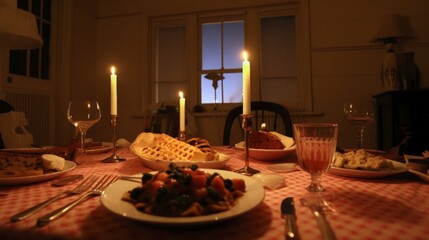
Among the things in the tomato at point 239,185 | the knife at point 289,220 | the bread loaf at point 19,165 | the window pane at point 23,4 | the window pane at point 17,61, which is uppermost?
the window pane at point 23,4

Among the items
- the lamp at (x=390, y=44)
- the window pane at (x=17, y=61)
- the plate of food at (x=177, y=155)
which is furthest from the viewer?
the window pane at (x=17, y=61)

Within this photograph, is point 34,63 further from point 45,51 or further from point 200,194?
point 200,194

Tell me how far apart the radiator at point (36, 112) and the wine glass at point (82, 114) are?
6.91ft

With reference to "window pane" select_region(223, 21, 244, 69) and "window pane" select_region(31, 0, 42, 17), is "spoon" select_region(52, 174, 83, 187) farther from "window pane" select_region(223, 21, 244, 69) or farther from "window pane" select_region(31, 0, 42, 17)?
"window pane" select_region(31, 0, 42, 17)

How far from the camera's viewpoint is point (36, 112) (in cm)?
286

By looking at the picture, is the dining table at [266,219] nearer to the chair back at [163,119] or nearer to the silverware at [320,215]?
the silverware at [320,215]

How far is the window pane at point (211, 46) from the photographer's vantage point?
11.1 ft

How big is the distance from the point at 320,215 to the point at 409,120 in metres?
2.49

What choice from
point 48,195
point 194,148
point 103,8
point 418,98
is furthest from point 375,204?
point 103,8

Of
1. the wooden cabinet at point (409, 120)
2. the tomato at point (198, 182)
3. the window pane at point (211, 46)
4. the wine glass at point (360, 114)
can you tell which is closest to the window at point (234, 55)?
the window pane at point (211, 46)

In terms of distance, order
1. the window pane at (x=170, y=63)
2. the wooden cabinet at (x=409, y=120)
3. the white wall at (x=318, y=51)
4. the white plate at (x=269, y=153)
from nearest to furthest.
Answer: the white plate at (x=269, y=153), the wooden cabinet at (x=409, y=120), the white wall at (x=318, y=51), the window pane at (x=170, y=63)

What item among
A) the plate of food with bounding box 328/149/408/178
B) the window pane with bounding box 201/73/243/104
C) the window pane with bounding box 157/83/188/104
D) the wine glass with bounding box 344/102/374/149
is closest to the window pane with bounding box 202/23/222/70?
the window pane with bounding box 201/73/243/104

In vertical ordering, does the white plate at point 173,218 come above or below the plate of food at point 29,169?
below

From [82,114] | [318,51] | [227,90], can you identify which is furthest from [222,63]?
[82,114]
